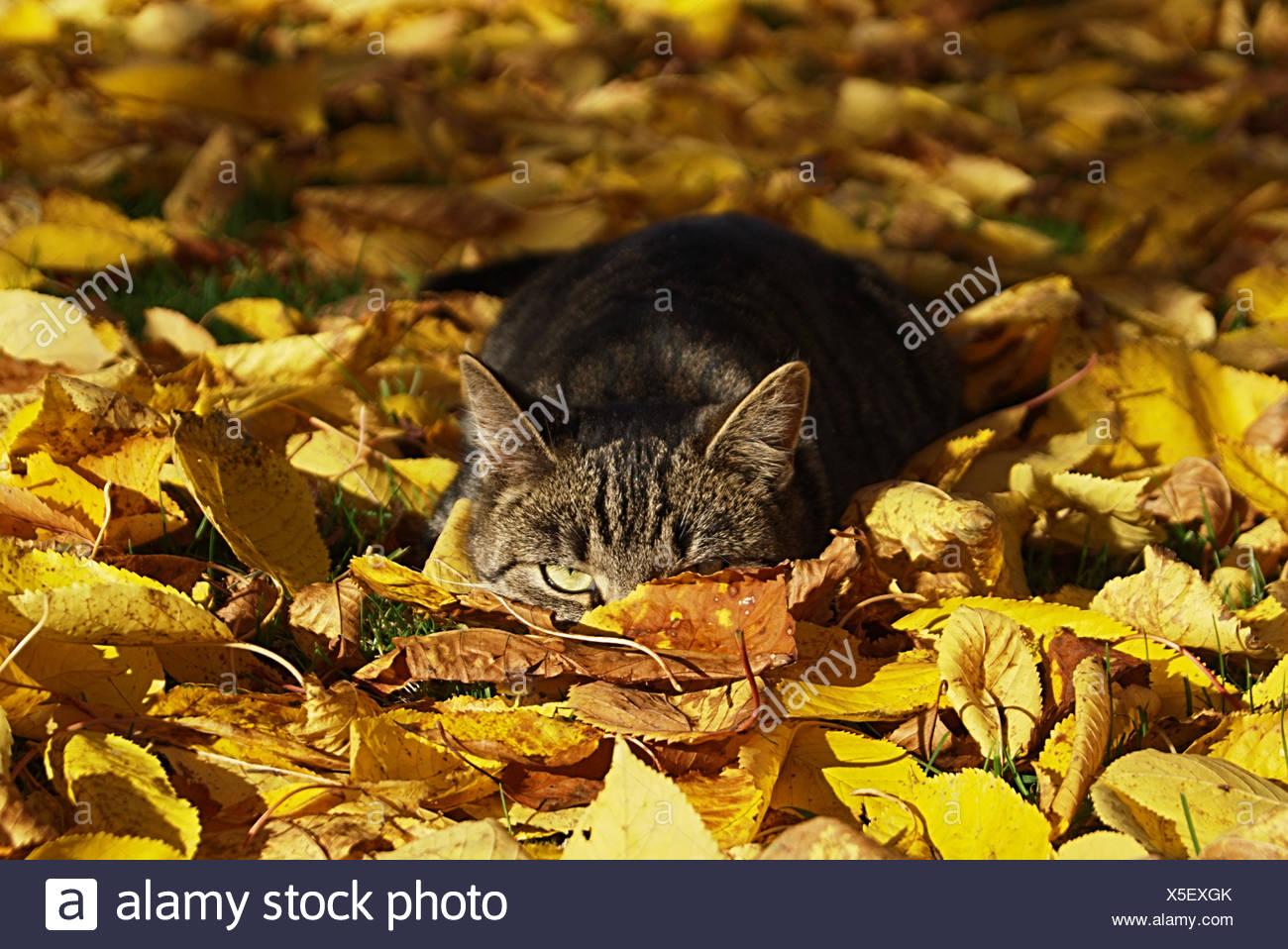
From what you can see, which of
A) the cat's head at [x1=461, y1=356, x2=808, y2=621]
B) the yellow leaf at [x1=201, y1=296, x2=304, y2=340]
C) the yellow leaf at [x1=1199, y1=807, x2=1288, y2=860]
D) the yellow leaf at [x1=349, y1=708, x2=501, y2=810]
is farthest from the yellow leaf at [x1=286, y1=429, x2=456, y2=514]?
the yellow leaf at [x1=1199, y1=807, x2=1288, y2=860]

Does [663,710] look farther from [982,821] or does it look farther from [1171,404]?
[1171,404]

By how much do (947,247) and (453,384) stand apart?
199 cm

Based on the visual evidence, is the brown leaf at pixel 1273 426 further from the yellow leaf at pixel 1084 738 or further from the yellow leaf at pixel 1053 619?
the yellow leaf at pixel 1084 738

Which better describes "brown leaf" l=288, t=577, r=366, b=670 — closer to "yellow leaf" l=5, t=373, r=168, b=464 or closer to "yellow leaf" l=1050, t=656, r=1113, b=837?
"yellow leaf" l=5, t=373, r=168, b=464

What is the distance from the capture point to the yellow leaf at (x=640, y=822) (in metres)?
1.74

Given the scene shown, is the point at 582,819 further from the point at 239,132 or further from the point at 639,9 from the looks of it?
the point at 639,9

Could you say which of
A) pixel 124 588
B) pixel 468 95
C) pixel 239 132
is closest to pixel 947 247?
pixel 468 95

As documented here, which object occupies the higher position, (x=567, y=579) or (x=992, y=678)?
(x=992, y=678)

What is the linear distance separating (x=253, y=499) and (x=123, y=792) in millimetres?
716

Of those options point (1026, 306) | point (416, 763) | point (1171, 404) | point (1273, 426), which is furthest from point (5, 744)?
point (1026, 306)

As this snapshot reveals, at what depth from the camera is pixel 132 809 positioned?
190 cm

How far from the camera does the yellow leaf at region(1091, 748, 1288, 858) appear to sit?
72.7 inches

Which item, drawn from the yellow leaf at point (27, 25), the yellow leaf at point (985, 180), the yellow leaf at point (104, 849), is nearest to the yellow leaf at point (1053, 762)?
the yellow leaf at point (104, 849)

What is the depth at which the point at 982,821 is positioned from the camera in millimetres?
1897
